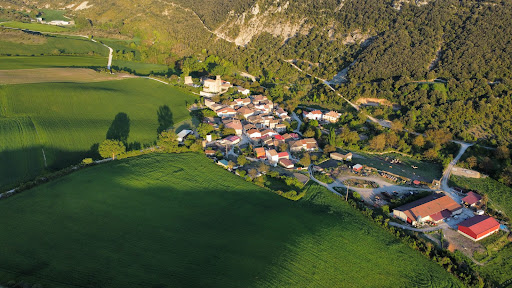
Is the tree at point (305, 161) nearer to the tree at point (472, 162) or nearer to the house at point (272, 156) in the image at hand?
the house at point (272, 156)

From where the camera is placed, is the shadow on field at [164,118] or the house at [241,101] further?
the house at [241,101]

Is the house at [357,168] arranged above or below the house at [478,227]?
above

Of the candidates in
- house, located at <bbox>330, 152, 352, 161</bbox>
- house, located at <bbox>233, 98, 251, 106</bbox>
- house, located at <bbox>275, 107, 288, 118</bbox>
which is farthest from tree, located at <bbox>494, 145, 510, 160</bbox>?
house, located at <bbox>233, 98, 251, 106</bbox>

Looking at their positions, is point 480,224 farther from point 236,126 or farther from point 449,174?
point 236,126

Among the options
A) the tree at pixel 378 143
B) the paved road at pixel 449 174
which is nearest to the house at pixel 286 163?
the tree at pixel 378 143

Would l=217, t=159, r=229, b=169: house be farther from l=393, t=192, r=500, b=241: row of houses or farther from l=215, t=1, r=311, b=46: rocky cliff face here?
l=215, t=1, r=311, b=46: rocky cliff face

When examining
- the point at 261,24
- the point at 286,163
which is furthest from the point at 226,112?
the point at 261,24
